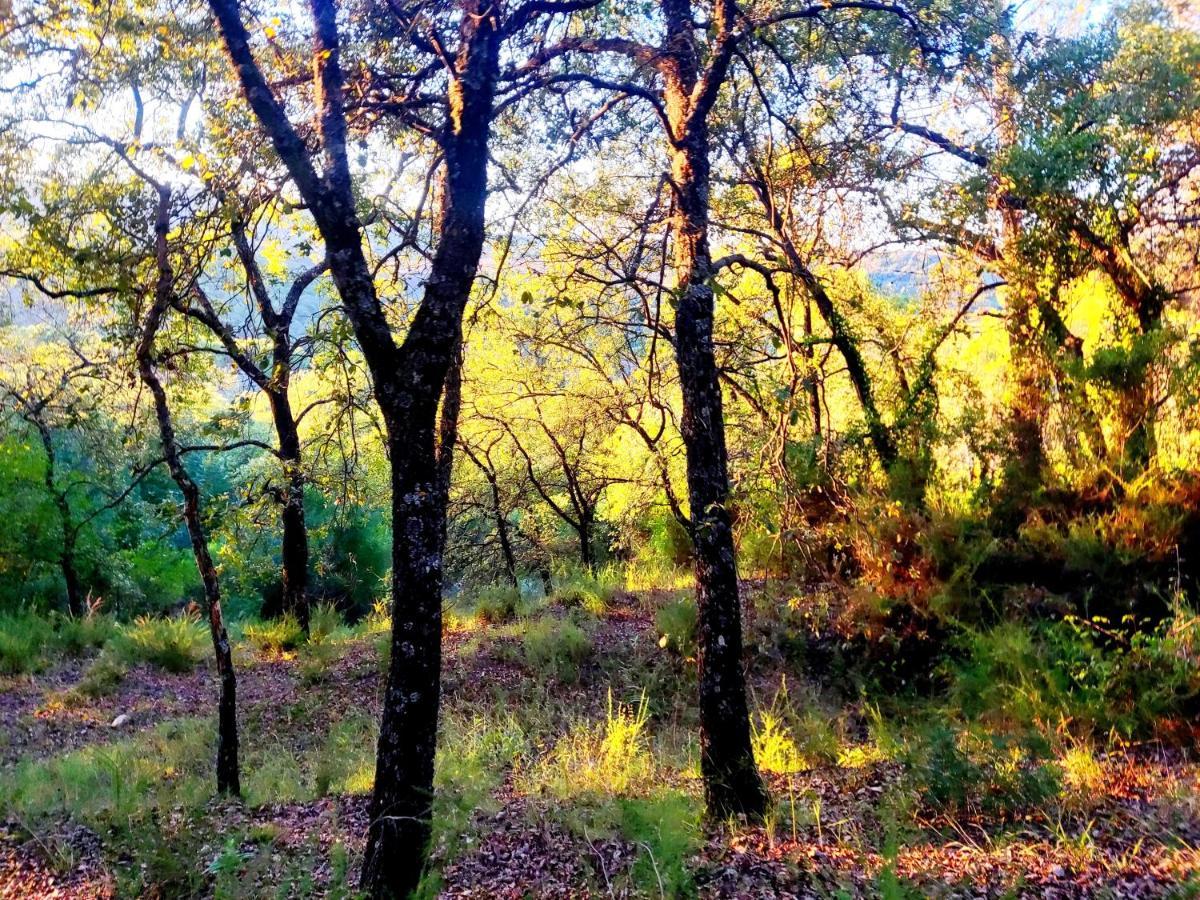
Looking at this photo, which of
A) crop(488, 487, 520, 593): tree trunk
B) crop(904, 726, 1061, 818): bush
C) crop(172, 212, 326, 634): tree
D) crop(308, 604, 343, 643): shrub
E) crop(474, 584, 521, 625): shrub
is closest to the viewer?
crop(904, 726, 1061, 818): bush

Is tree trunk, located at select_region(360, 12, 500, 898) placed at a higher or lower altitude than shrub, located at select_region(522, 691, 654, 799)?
higher

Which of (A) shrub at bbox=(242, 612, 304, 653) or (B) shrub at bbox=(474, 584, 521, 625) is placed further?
(B) shrub at bbox=(474, 584, 521, 625)

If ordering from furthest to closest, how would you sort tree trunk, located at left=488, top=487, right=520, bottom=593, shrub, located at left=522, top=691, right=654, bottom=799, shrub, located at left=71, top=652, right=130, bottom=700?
tree trunk, located at left=488, top=487, right=520, bottom=593 → shrub, located at left=71, top=652, right=130, bottom=700 → shrub, located at left=522, top=691, right=654, bottom=799

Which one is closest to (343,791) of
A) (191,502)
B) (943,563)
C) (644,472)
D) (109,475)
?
(191,502)

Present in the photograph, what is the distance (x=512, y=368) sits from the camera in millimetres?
14914

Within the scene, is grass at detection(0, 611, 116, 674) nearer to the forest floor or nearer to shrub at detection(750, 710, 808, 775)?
the forest floor

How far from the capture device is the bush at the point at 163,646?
1202 centimetres

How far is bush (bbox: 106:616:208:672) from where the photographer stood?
12023 millimetres

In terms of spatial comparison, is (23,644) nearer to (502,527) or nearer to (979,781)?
(502,527)

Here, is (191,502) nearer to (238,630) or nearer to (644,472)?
(644,472)

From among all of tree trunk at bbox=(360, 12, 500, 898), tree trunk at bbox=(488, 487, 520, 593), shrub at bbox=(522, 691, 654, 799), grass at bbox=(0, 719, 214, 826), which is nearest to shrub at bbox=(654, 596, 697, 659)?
shrub at bbox=(522, 691, 654, 799)

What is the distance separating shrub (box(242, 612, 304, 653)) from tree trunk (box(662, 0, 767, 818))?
908 centimetres

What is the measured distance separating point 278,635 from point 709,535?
958 cm

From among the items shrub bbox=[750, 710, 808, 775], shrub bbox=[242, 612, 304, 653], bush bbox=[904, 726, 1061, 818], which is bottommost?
shrub bbox=[750, 710, 808, 775]
